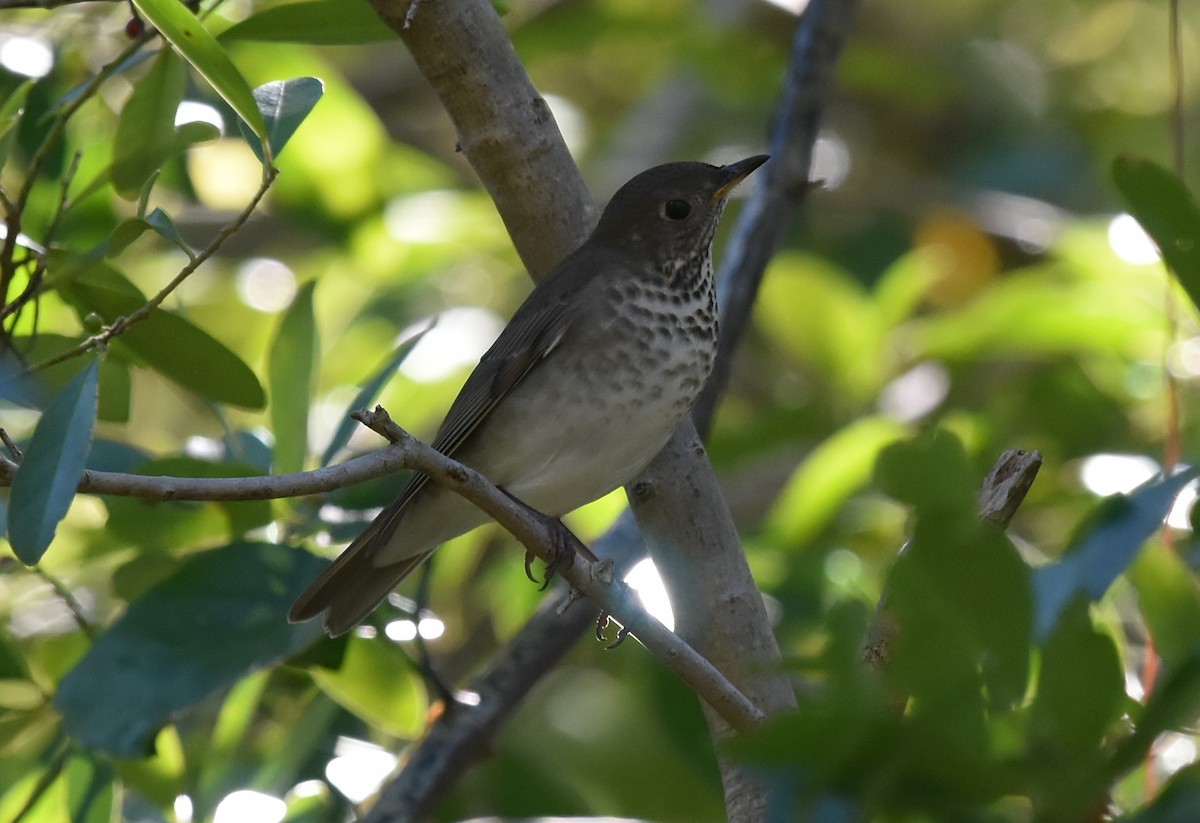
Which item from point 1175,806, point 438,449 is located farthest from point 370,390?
point 1175,806

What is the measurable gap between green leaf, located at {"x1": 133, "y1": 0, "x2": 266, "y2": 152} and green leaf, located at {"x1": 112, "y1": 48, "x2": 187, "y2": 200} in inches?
15.7

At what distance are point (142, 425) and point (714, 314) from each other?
125 inches

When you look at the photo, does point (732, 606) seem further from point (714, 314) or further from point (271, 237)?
point (271, 237)

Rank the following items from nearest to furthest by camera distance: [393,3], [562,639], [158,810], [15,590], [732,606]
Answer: [393,3] → [732,606] → [158,810] → [562,639] → [15,590]

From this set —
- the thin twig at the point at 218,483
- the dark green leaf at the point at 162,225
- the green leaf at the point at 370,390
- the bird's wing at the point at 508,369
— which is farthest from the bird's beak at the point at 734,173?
the thin twig at the point at 218,483

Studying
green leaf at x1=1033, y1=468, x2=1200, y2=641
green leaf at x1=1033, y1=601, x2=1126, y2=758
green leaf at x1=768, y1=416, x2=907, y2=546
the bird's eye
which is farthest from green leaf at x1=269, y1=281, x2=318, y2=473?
green leaf at x1=1033, y1=601, x2=1126, y2=758

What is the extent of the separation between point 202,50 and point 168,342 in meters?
0.60

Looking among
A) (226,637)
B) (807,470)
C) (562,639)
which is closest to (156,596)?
(226,637)

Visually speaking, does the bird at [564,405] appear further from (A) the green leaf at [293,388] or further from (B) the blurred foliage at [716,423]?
(A) the green leaf at [293,388]

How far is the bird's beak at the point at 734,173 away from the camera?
3770 mm

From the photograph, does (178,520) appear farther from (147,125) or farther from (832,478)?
(832,478)

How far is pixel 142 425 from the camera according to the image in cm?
597

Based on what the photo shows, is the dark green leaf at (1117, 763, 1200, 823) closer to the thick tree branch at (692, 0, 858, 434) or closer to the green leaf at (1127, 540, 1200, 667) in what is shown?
the green leaf at (1127, 540, 1200, 667)

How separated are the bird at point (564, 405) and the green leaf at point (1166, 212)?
3.93 feet
